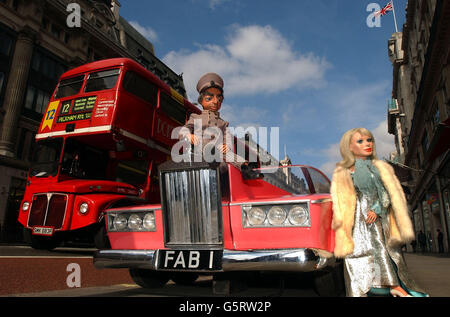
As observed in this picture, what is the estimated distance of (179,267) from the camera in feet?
8.63

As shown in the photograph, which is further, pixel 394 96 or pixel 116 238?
pixel 394 96

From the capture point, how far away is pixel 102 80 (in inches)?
292

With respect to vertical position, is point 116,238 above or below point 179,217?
below

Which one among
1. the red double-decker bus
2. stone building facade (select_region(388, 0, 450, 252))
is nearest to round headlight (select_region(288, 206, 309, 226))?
stone building facade (select_region(388, 0, 450, 252))

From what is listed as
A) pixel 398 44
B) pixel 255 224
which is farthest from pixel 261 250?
pixel 398 44

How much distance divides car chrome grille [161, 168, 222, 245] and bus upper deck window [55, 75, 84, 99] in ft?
19.3

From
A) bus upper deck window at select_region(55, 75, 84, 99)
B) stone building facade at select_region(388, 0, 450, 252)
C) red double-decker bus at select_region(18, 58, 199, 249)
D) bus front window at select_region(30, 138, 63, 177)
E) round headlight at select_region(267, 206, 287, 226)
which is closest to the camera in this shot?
round headlight at select_region(267, 206, 287, 226)

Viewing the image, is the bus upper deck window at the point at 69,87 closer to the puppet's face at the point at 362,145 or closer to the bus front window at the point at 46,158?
the bus front window at the point at 46,158

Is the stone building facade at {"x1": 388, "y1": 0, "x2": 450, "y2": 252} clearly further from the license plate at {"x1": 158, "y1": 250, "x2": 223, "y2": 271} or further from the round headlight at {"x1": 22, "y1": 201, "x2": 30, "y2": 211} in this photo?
the round headlight at {"x1": 22, "y1": 201, "x2": 30, "y2": 211}

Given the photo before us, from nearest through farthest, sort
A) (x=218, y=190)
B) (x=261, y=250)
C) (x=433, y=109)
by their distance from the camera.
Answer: (x=261, y=250) → (x=218, y=190) → (x=433, y=109)

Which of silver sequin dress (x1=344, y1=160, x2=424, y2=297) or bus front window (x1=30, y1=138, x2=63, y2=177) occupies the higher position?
bus front window (x1=30, y1=138, x2=63, y2=177)

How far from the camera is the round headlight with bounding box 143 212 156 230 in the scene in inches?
123

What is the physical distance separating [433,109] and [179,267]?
18596 mm
